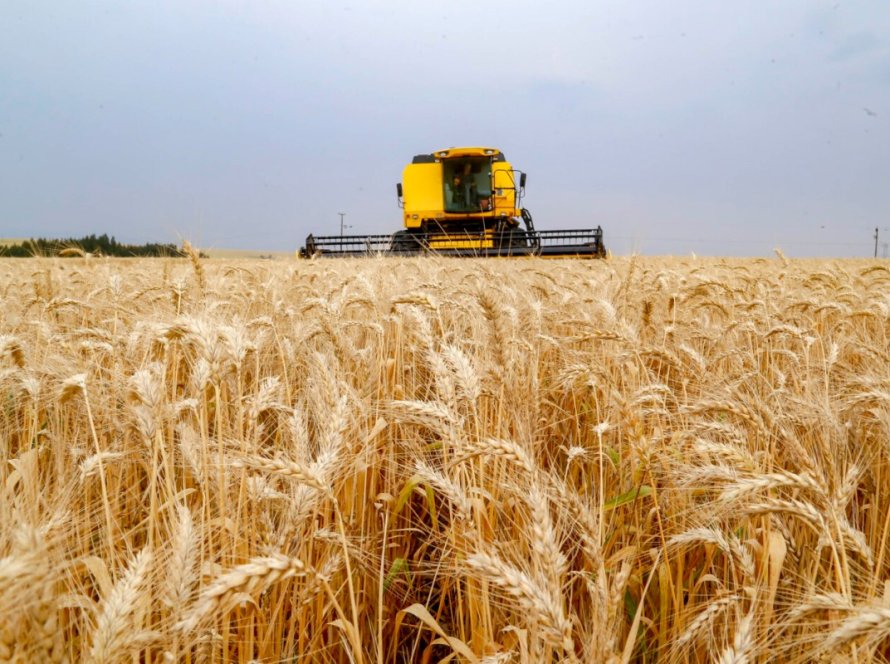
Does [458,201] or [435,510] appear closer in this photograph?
[435,510]

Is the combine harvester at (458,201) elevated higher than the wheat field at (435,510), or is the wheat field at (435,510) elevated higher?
the combine harvester at (458,201)

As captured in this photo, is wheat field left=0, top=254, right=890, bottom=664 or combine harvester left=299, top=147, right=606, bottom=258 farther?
combine harvester left=299, top=147, right=606, bottom=258

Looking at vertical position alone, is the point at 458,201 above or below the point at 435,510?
above

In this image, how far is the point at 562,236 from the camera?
13.7m

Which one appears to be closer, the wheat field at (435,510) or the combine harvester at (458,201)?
the wheat field at (435,510)

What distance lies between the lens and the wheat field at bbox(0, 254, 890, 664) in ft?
2.74

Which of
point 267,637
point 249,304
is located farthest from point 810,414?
point 249,304

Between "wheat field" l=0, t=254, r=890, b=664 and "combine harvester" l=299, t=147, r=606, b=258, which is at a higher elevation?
"combine harvester" l=299, t=147, r=606, b=258

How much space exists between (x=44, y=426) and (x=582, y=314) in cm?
221

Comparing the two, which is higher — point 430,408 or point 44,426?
point 430,408

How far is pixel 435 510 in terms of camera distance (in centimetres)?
164

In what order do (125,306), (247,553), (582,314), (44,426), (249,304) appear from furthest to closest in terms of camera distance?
1. (249,304)
2. (125,306)
3. (582,314)
4. (44,426)
5. (247,553)

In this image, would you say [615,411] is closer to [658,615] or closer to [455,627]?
[658,615]

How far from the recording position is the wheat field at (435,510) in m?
0.84
